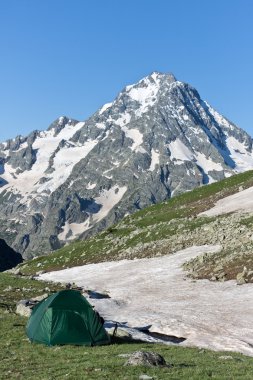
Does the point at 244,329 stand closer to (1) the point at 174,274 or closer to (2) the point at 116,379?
(2) the point at 116,379

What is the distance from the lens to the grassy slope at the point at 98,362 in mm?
16984

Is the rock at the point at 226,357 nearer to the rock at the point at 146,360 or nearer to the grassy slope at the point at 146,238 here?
the rock at the point at 146,360

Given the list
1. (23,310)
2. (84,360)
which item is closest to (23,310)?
(23,310)

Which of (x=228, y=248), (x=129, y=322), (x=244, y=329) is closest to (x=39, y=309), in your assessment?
(x=129, y=322)

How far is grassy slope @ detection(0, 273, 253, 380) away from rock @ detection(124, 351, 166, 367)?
47 centimetres

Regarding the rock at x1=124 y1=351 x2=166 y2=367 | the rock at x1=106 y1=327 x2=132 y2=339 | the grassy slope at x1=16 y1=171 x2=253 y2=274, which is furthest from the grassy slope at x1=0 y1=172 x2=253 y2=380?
the grassy slope at x1=16 y1=171 x2=253 y2=274

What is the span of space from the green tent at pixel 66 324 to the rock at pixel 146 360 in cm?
610

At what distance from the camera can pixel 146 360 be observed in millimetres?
18562

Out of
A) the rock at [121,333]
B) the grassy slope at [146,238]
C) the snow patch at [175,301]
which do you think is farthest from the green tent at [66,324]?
the grassy slope at [146,238]

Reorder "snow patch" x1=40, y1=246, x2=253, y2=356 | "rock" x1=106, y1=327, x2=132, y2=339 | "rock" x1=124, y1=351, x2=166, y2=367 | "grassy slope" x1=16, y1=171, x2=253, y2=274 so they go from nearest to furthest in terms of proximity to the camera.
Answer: "rock" x1=124, y1=351, x2=166, y2=367 < "rock" x1=106, y1=327, x2=132, y2=339 < "snow patch" x1=40, y1=246, x2=253, y2=356 < "grassy slope" x1=16, y1=171, x2=253, y2=274

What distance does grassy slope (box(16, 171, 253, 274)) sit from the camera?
6194 centimetres

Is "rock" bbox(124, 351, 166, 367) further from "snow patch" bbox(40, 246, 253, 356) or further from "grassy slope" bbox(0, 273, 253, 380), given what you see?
"snow patch" bbox(40, 246, 253, 356)

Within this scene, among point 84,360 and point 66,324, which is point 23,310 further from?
point 84,360

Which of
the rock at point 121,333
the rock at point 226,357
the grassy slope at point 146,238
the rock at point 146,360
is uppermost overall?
the grassy slope at point 146,238
